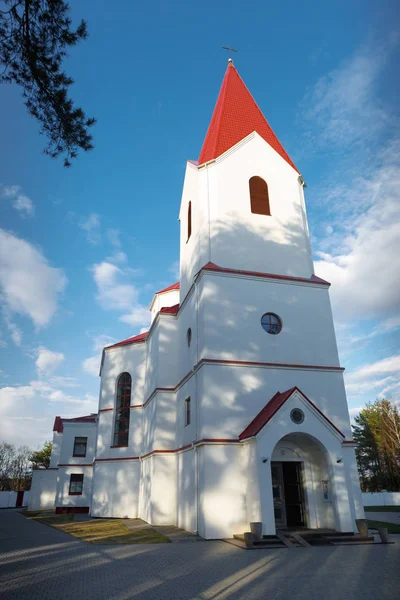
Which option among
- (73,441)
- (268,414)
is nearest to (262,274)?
(268,414)

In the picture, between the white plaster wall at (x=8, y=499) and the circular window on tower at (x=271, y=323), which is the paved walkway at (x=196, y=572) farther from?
the white plaster wall at (x=8, y=499)

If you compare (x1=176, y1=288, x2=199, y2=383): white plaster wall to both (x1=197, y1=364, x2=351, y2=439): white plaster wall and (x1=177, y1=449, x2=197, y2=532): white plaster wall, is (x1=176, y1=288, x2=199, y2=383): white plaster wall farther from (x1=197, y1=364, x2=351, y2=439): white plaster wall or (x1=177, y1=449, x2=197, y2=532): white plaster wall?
(x1=177, y1=449, x2=197, y2=532): white plaster wall

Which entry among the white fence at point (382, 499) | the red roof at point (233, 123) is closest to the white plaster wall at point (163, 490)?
the red roof at point (233, 123)

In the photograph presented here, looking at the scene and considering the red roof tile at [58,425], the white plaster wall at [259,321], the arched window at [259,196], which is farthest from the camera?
the red roof tile at [58,425]

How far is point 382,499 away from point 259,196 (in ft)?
92.8

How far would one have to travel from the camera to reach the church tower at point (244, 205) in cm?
1806

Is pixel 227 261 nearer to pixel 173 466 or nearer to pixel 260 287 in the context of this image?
pixel 260 287

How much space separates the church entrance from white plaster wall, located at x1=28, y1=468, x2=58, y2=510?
2723cm

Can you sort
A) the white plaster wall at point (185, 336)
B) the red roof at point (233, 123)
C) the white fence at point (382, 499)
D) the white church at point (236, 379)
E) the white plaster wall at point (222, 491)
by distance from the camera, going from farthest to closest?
the white fence at point (382, 499)
the red roof at point (233, 123)
the white plaster wall at point (185, 336)
the white church at point (236, 379)
the white plaster wall at point (222, 491)

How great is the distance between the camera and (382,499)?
112ft

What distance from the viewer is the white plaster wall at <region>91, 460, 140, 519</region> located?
21047mm

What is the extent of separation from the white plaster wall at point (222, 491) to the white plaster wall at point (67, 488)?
18443 mm

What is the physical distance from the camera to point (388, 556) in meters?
10.0

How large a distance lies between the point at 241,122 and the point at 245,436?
15.5 meters
